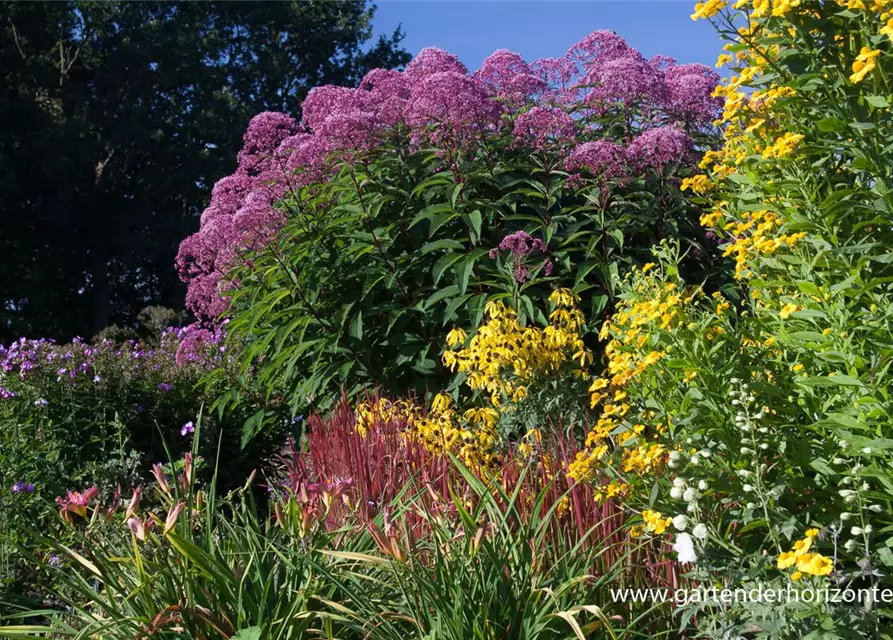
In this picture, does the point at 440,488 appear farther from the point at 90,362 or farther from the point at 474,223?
the point at 90,362

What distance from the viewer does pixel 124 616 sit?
107 inches

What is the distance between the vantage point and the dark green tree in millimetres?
22203

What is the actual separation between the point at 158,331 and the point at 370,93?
774cm

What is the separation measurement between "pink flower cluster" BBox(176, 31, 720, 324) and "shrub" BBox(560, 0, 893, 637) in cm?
229

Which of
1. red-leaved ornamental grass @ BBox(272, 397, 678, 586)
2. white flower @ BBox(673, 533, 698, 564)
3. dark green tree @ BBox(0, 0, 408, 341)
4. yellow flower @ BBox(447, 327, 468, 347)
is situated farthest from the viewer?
Answer: dark green tree @ BBox(0, 0, 408, 341)

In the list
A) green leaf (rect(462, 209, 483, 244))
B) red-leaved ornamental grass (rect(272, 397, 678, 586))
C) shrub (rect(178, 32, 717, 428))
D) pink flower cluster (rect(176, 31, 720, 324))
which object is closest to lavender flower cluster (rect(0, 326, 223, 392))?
pink flower cluster (rect(176, 31, 720, 324))

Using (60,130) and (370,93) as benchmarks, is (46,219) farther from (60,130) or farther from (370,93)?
(370,93)

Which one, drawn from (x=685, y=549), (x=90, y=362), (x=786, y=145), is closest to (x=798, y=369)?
(x=786, y=145)

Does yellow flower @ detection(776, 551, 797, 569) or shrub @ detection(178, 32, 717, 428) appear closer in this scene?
yellow flower @ detection(776, 551, 797, 569)

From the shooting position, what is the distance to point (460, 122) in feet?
17.9

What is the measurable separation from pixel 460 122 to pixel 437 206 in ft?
1.72

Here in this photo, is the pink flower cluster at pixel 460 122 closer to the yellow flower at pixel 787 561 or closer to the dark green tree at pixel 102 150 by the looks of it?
the yellow flower at pixel 787 561

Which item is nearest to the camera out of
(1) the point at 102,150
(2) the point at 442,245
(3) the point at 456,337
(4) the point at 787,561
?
(4) the point at 787,561

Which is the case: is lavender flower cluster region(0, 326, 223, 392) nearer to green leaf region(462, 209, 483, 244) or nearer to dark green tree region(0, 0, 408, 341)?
green leaf region(462, 209, 483, 244)
